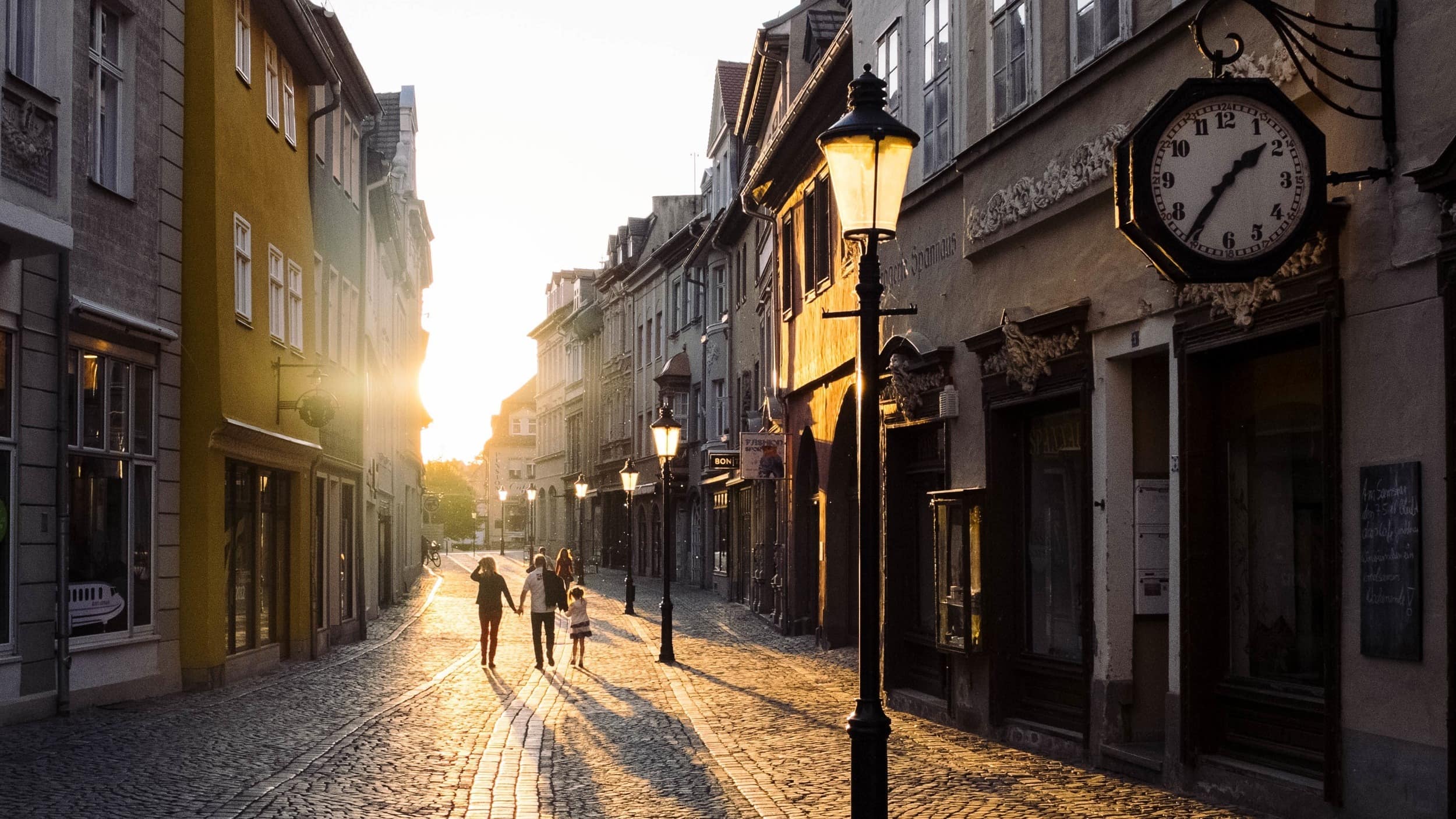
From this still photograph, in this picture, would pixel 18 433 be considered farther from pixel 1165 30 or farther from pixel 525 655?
pixel 525 655

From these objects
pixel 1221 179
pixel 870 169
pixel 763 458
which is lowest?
pixel 763 458

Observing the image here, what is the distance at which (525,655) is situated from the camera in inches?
1134

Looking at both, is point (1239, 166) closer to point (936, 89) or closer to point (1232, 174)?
point (1232, 174)

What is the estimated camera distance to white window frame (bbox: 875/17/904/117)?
65.4 ft

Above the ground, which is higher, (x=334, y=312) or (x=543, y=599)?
(x=334, y=312)

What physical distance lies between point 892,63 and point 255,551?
33.9 feet

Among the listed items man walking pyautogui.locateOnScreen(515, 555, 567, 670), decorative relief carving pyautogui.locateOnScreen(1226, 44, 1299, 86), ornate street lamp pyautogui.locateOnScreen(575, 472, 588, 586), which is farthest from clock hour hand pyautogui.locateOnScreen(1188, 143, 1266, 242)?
ornate street lamp pyautogui.locateOnScreen(575, 472, 588, 586)

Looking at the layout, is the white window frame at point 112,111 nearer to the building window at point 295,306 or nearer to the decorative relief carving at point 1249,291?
the building window at point 295,306

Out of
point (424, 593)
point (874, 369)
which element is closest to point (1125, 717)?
point (874, 369)

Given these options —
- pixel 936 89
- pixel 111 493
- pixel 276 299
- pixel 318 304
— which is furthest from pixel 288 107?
pixel 936 89

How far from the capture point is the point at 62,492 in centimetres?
1678

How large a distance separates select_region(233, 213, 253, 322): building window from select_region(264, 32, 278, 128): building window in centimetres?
221

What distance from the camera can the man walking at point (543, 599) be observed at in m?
25.7

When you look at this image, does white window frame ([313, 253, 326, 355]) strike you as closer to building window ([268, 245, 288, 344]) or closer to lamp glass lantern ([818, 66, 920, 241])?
building window ([268, 245, 288, 344])
